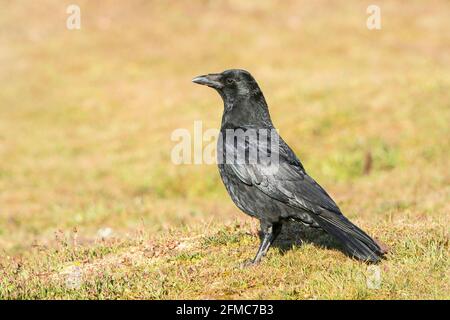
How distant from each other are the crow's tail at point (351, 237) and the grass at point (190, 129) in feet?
0.51

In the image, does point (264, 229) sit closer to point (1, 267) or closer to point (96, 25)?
point (1, 267)

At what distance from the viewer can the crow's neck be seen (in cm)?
775

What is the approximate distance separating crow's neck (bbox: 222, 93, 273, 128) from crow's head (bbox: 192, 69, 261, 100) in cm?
6

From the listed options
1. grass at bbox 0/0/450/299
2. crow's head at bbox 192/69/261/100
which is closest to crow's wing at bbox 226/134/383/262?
grass at bbox 0/0/450/299

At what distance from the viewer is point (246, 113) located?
779cm

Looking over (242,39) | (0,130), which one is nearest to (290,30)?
(242,39)

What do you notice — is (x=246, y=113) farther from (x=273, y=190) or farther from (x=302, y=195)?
(x=302, y=195)

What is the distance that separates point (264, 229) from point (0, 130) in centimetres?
2250

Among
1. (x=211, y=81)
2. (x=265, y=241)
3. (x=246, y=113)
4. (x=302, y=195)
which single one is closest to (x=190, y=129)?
(x=211, y=81)

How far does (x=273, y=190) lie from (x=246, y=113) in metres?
1.16

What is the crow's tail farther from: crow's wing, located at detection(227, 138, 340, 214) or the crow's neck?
the crow's neck

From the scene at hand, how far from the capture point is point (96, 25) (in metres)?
41.1

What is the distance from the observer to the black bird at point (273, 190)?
6.93 meters

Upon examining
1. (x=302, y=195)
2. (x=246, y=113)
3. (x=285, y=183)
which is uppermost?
(x=246, y=113)
